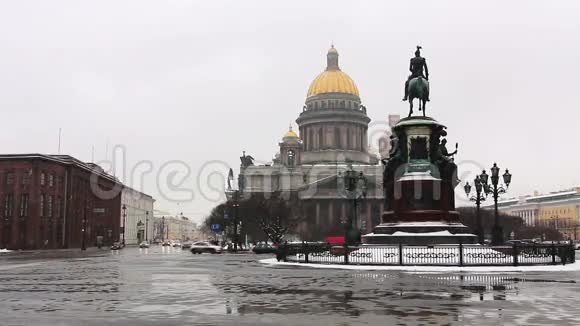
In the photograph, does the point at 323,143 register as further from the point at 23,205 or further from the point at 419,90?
the point at 419,90

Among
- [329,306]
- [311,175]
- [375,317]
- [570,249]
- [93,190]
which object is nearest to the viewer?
[375,317]

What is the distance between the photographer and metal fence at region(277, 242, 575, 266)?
3381 cm

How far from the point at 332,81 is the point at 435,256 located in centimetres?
12561

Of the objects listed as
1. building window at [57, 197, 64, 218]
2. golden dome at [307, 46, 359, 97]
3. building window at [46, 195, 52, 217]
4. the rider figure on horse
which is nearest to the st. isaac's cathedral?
golden dome at [307, 46, 359, 97]

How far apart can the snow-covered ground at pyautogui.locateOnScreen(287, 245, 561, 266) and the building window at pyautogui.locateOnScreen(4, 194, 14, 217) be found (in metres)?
63.8

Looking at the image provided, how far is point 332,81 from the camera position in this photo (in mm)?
157000

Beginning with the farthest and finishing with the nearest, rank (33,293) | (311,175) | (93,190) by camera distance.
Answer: (311,175) < (93,190) < (33,293)

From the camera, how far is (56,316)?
14.2m

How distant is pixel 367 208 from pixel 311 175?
62.1 ft

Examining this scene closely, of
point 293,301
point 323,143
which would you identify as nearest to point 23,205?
point 293,301

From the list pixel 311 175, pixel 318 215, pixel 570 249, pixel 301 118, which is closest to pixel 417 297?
pixel 570 249

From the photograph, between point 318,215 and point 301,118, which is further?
point 301,118

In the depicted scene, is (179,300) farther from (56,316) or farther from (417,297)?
(417,297)

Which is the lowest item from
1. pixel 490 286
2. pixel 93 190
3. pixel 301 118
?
pixel 490 286
